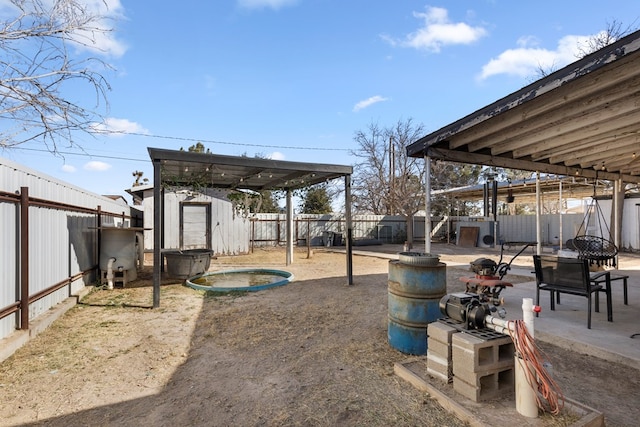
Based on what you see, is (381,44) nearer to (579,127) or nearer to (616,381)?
(579,127)

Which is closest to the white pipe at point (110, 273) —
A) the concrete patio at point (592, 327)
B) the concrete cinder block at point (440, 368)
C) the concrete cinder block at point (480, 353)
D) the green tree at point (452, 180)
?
the concrete cinder block at point (440, 368)

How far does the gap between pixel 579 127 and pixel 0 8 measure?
22.4 feet

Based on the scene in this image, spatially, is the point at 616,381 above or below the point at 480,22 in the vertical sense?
below

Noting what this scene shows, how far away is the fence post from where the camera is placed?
341 centimetres

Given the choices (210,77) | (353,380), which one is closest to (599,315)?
(353,380)

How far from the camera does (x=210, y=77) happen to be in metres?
12.8

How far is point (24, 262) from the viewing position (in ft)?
11.3

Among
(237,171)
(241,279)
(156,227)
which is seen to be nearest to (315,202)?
(241,279)

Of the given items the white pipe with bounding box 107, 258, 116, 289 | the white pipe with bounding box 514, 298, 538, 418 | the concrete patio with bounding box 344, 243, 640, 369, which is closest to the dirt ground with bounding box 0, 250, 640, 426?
the concrete patio with bounding box 344, 243, 640, 369

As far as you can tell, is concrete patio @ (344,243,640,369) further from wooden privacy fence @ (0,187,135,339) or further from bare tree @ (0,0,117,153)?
bare tree @ (0,0,117,153)

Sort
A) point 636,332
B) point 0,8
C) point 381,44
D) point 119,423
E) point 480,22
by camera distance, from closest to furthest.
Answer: point 119,423 → point 636,332 → point 0,8 → point 480,22 → point 381,44

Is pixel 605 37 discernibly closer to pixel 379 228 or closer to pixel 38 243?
pixel 379 228

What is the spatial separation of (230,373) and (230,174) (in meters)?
5.73

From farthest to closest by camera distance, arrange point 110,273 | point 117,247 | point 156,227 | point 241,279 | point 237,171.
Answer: point 241,279
point 237,171
point 117,247
point 110,273
point 156,227
